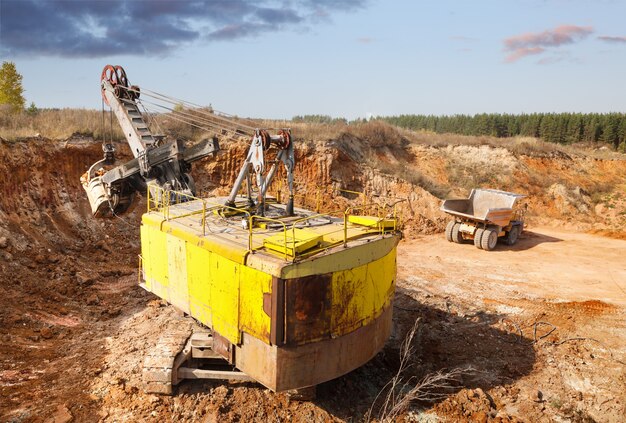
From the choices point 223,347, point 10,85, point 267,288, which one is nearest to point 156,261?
point 223,347

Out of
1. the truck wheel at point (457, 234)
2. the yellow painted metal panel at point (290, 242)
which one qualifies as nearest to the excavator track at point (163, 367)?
the yellow painted metal panel at point (290, 242)

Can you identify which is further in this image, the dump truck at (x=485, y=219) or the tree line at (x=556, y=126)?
the tree line at (x=556, y=126)

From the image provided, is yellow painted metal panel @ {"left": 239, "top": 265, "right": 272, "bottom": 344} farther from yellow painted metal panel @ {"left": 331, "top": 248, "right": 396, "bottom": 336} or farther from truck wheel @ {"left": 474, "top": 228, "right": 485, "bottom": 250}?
truck wheel @ {"left": 474, "top": 228, "right": 485, "bottom": 250}

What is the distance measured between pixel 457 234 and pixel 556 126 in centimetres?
5447

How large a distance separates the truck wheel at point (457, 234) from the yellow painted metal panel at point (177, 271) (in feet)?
46.3

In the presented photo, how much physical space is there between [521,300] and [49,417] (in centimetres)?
1266

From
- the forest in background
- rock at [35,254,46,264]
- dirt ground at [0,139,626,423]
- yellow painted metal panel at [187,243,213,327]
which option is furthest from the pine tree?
the forest in background

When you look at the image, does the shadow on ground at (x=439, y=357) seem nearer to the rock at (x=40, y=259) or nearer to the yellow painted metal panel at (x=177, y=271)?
the yellow painted metal panel at (x=177, y=271)

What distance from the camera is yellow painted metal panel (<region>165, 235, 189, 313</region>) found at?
Answer: 9227mm

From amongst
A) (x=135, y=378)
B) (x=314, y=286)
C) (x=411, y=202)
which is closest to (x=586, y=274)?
(x=411, y=202)

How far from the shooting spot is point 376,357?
10.5 metres

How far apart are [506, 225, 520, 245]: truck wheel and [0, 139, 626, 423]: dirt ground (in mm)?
590

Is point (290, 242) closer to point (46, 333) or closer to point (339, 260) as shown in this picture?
point (339, 260)

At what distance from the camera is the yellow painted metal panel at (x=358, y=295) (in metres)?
7.75
